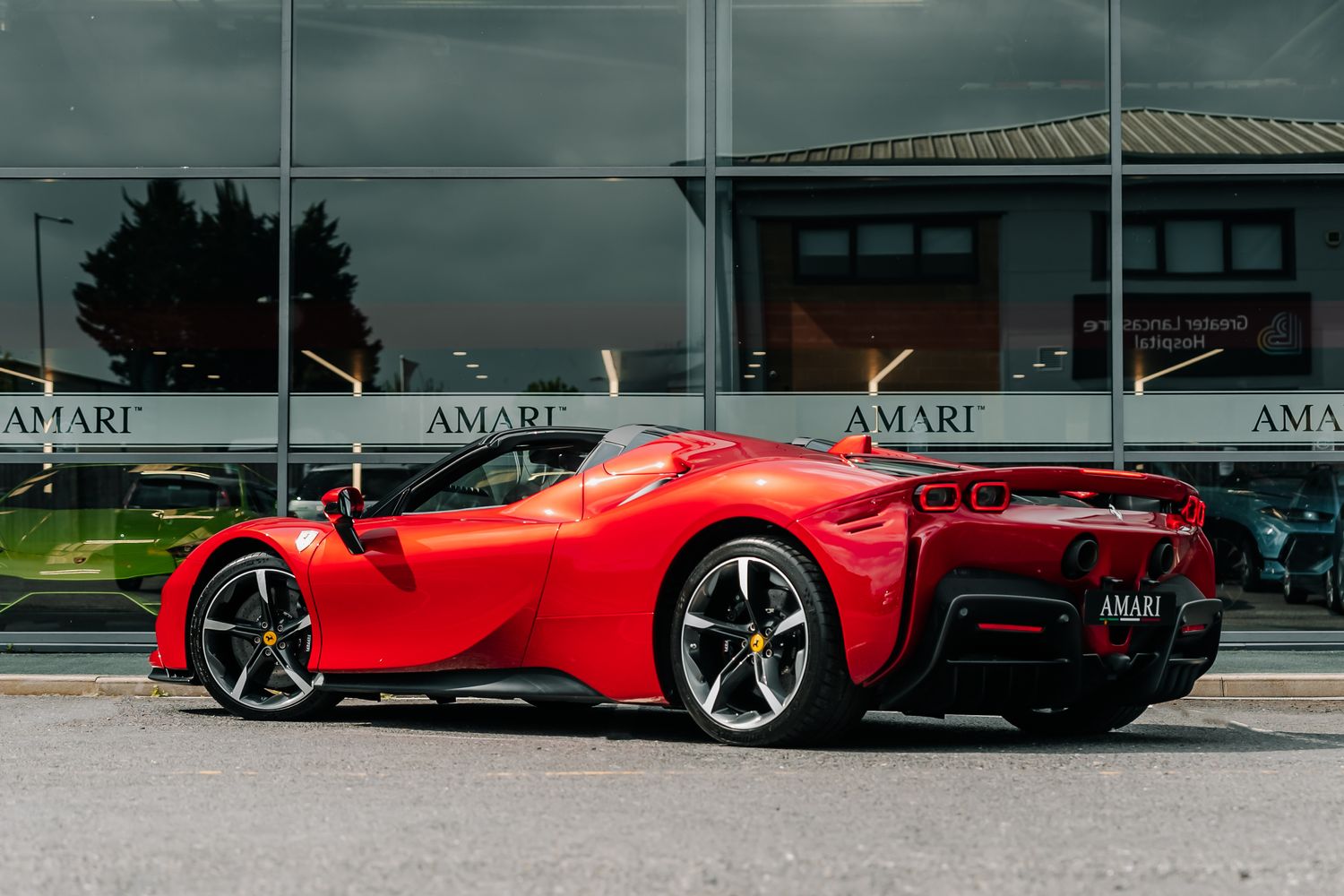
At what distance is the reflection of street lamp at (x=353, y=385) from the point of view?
34.6 feet

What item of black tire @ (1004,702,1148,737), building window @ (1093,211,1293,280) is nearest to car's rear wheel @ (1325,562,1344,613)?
building window @ (1093,211,1293,280)

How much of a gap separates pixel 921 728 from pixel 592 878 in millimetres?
3335

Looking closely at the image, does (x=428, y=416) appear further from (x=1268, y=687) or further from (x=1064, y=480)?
(x=1064, y=480)

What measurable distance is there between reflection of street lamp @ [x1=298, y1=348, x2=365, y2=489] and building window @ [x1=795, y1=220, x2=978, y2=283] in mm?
3217

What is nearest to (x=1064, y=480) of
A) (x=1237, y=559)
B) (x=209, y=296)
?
(x=1237, y=559)

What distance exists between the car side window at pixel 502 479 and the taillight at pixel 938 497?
170 centimetres

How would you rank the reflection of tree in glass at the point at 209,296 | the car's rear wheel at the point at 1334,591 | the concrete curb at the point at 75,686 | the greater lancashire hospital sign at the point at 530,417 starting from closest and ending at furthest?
1. the concrete curb at the point at 75,686
2. the car's rear wheel at the point at 1334,591
3. the greater lancashire hospital sign at the point at 530,417
4. the reflection of tree in glass at the point at 209,296

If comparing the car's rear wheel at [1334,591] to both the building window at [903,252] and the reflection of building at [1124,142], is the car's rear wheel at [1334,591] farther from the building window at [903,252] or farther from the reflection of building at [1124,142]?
the building window at [903,252]

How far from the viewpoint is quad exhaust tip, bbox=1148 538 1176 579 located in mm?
5484

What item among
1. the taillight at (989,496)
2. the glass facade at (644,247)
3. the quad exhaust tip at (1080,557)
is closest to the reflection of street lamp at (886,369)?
the glass facade at (644,247)

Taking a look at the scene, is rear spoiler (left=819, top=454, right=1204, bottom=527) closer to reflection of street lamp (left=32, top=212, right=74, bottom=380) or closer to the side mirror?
the side mirror

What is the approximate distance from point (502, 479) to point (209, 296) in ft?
16.6

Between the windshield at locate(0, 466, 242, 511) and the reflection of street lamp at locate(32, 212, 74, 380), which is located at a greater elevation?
the reflection of street lamp at locate(32, 212, 74, 380)

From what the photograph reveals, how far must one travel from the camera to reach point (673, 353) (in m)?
10.7
